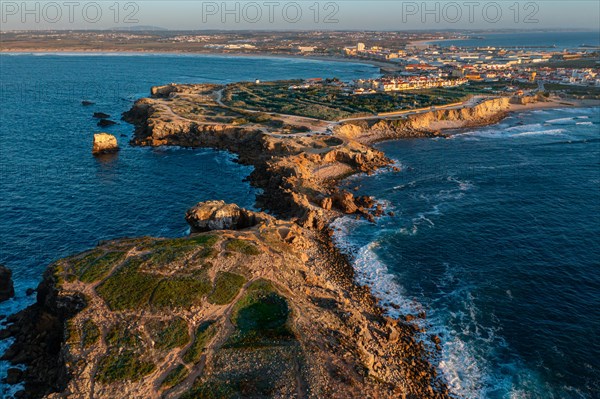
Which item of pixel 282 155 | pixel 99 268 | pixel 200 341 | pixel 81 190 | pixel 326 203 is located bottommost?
pixel 200 341

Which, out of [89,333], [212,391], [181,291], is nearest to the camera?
[212,391]

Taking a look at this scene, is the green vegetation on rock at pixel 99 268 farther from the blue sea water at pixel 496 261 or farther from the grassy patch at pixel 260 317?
the blue sea water at pixel 496 261

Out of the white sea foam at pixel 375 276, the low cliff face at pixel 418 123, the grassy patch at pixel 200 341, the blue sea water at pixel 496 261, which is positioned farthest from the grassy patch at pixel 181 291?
the low cliff face at pixel 418 123

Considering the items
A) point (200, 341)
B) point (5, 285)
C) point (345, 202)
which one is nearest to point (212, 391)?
point (200, 341)

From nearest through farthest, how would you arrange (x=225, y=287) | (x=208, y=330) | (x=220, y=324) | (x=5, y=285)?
1. (x=208, y=330)
2. (x=220, y=324)
3. (x=225, y=287)
4. (x=5, y=285)

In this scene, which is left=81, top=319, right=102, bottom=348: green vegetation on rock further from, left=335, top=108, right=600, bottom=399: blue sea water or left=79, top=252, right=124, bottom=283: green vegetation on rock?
left=335, top=108, right=600, bottom=399: blue sea water

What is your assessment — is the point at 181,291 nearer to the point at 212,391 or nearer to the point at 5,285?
the point at 212,391

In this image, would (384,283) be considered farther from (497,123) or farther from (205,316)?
(497,123)
